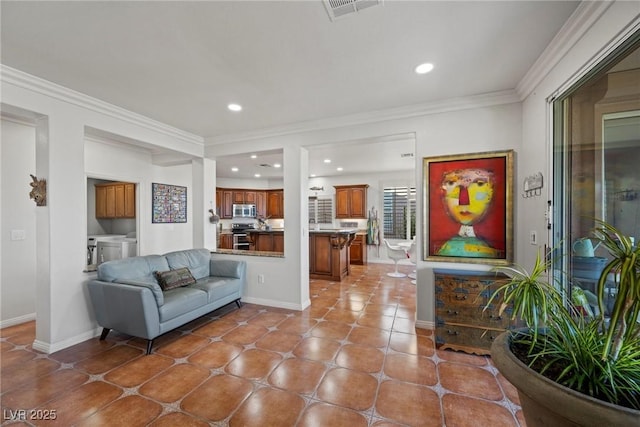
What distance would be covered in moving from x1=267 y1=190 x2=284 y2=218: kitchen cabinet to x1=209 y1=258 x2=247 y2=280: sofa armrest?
507cm

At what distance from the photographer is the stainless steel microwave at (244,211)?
8.37 m

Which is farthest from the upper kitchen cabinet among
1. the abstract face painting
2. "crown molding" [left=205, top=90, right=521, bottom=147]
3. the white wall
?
the white wall

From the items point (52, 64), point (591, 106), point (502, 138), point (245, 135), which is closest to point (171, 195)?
point (245, 135)

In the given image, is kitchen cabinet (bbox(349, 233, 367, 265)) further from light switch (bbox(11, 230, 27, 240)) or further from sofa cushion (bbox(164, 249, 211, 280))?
light switch (bbox(11, 230, 27, 240))

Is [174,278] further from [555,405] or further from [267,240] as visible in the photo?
[555,405]

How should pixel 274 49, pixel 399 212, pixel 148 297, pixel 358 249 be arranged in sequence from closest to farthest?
pixel 274 49 < pixel 148 297 < pixel 358 249 < pixel 399 212

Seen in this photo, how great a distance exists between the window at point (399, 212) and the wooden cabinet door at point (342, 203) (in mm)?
1092

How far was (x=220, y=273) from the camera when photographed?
12.6 feet

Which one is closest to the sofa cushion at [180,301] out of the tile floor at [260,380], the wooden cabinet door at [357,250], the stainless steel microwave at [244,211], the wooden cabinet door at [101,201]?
the tile floor at [260,380]

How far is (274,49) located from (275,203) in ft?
23.3

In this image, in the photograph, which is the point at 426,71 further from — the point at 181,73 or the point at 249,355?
the point at 249,355

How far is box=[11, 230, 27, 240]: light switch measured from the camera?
328cm

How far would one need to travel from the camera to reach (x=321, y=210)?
8258 mm

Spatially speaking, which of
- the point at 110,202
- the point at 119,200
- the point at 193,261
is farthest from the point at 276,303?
the point at 110,202
